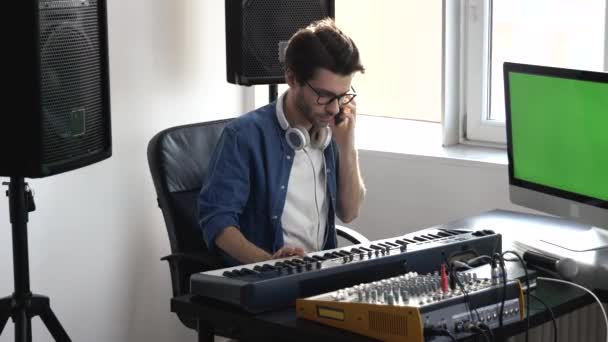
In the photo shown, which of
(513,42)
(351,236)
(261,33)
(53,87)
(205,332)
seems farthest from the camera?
(513,42)

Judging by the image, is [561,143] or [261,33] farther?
[261,33]

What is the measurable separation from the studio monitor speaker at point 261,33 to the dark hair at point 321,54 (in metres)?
0.86

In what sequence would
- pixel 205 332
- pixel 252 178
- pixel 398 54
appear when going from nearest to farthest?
pixel 205 332, pixel 252 178, pixel 398 54

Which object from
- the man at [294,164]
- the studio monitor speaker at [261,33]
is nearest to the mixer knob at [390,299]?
the man at [294,164]

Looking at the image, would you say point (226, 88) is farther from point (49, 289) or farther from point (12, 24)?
point (12, 24)

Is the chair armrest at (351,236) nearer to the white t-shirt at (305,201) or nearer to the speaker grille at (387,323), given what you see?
the white t-shirt at (305,201)

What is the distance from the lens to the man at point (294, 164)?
8.85 feet

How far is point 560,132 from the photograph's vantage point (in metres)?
2.81

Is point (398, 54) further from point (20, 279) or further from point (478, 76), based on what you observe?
point (20, 279)

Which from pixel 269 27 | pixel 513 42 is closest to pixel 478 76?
pixel 513 42

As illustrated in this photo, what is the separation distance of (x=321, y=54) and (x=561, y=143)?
715 millimetres

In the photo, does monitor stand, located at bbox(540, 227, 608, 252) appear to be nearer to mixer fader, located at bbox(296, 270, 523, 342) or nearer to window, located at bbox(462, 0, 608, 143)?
mixer fader, located at bbox(296, 270, 523, 342)

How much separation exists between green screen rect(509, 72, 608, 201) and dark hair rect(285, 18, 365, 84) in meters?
0.51

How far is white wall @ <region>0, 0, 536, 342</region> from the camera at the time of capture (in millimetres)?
3490
